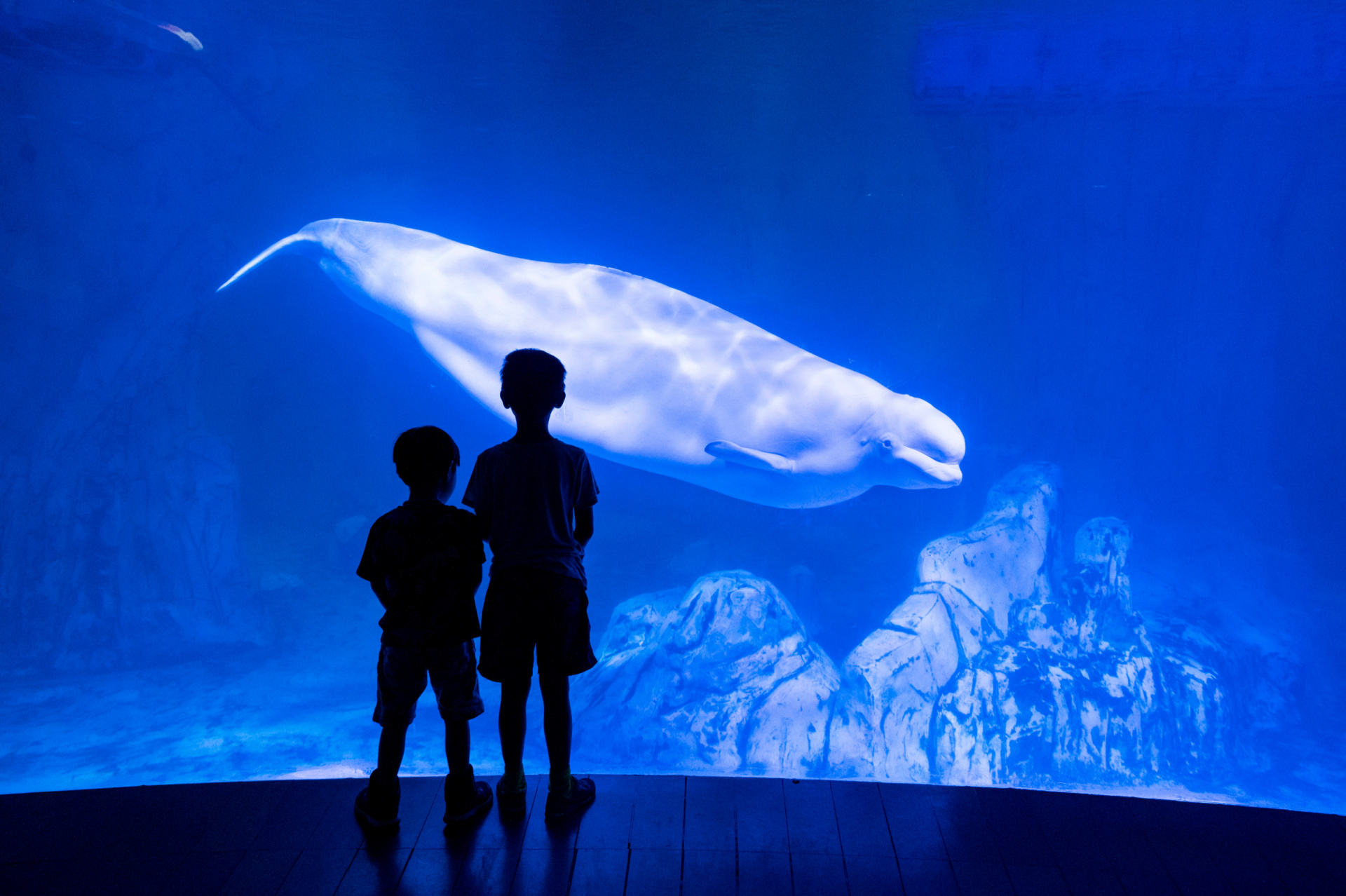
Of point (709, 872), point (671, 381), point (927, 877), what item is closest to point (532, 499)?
point (709, 872)

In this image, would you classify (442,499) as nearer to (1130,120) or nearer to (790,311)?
(790,311)

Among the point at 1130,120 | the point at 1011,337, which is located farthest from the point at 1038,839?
the point at 1130,120

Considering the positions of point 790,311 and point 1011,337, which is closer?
point 790,311

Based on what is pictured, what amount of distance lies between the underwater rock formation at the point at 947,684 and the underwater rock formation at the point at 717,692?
0.05 feet

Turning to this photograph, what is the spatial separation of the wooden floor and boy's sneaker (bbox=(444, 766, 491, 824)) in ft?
0.21

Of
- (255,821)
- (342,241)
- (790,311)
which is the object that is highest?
(790,311)

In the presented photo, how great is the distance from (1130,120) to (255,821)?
619 inches

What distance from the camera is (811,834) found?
7.75 ft

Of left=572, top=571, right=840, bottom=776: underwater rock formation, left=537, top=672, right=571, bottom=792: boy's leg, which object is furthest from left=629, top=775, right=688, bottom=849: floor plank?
left=572, top=571, right=840, bottom=776: underwater rock formation

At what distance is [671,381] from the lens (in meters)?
6.15

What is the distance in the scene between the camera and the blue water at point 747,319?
7434 mm

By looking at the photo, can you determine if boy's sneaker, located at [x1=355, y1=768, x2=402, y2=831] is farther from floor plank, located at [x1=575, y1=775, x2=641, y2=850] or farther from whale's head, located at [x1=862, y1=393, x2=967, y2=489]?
whale's head, located at [x1=862, y1=393, x2=967, y2=489]

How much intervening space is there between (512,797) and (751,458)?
3.66 m

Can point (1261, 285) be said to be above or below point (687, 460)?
above
